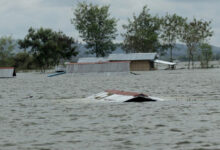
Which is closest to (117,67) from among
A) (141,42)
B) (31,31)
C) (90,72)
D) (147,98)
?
(90,72)

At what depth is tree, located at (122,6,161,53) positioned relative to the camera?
143125mm

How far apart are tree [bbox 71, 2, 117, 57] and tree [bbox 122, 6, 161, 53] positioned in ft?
34.1

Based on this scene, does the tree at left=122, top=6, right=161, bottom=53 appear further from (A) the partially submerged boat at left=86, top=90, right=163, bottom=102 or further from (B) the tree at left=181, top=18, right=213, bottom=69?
(A) the partially submerged boat at left=86, top=90, right=163, bottom=102

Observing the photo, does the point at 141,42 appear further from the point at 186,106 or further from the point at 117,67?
the point at 186,106

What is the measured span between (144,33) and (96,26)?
16.5 m

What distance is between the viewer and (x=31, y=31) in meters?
129

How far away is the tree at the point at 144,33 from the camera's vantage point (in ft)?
470

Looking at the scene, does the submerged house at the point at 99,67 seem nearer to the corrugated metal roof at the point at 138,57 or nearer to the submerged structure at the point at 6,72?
the submerged structure at the point at 6,72

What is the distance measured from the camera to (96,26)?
133 meters

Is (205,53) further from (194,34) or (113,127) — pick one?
(113,127)

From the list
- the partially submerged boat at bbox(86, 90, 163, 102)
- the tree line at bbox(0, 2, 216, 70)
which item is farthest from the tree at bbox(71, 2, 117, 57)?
the partially submerged boat at bbox(86, 90, 163, 102)

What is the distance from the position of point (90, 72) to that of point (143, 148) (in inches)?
3231

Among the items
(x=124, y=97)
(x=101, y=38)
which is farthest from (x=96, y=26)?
(x=124, y=97)

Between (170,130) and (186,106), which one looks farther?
(186,106)
